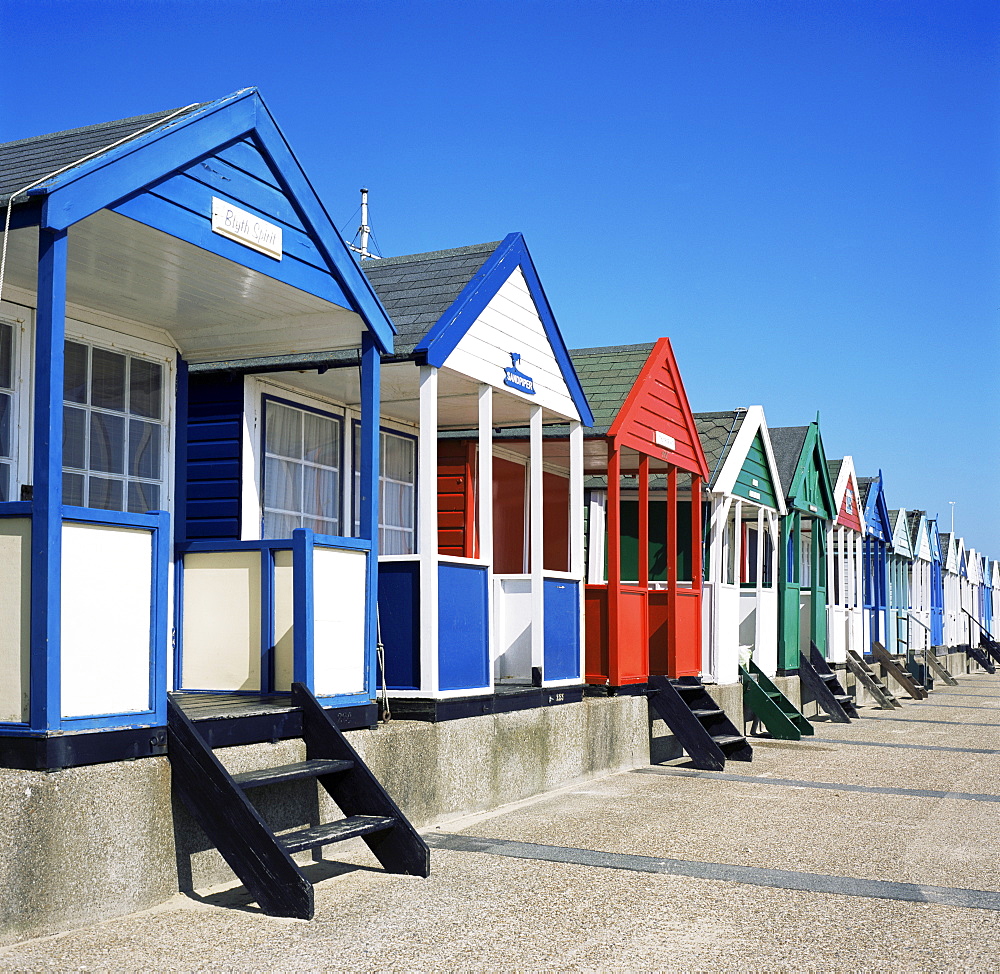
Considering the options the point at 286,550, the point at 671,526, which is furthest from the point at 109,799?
the point at 671,526

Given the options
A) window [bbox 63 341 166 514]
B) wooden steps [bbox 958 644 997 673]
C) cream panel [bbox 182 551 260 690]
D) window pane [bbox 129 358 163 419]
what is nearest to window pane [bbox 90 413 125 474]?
window [bbox 63 341 166 514]

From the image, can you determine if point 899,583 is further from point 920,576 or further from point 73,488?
point 73,488

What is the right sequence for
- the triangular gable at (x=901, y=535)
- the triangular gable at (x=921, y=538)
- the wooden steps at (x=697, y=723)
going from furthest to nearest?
the triangular gable at (x=921, y=538), the triangular gable at (x=901, y=535), the wooden steps at (x=697, y=723)

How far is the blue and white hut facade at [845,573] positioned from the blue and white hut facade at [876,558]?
1059 mm

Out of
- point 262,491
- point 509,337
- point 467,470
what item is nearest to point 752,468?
point 467,470

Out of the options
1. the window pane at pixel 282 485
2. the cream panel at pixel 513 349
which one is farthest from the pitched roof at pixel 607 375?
the window pane at pixel 282 485

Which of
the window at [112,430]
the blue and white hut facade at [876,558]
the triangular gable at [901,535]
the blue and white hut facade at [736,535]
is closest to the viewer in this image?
the window at [112,430]

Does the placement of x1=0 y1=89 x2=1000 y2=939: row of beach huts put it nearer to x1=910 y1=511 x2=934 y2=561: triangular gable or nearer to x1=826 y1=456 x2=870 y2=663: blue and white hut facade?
x1=826 y1=456 x2=870 y2=663: blue and white hut facade

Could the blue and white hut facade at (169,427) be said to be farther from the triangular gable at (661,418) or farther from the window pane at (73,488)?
the triangular gable at (661,418)

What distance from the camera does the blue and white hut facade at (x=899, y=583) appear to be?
2862 cm

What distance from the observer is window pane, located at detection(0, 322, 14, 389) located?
6.91 metres

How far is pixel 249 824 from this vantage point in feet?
17.9

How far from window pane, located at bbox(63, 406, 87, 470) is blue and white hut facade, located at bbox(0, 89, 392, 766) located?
0.01 metres

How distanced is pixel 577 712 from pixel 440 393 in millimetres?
3067
